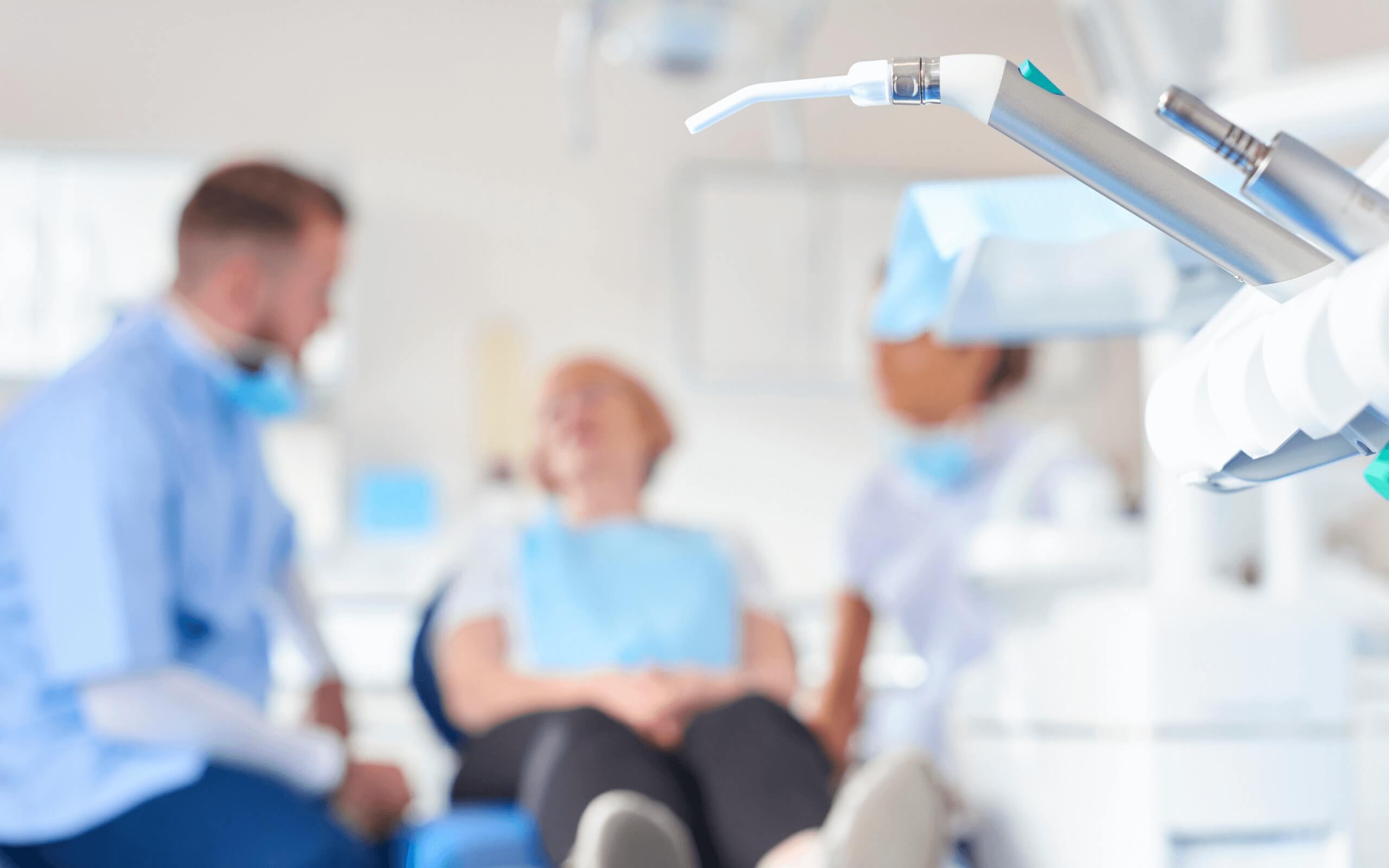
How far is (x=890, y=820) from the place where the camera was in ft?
3.38

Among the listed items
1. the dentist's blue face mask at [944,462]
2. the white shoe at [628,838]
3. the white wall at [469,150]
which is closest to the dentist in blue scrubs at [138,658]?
the white shoe at [628,838]

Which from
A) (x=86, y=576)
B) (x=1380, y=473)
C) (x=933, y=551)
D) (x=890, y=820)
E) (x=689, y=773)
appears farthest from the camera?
(x=933, y=551)

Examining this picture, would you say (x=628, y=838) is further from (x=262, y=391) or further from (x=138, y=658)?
(x=262, y=391)

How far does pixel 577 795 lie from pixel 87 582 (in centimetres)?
52

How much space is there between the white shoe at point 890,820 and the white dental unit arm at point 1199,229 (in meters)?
0.61

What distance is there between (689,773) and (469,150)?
2338 mm

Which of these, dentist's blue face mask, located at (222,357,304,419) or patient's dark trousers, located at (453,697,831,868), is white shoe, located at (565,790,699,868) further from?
dentist's blue face mask, located at (222,357,304,419)

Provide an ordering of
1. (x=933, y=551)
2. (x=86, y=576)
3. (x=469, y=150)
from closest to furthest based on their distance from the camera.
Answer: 1. (x=86, y=576)
2. (x=933, y=551)
3. (x=469, y=150)

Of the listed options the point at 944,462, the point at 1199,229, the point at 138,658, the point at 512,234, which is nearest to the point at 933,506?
the point at 944,462

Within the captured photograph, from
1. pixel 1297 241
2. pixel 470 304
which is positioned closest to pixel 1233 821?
pixel 1297 241

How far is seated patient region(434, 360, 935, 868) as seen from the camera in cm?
123

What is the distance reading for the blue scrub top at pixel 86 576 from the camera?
1.20 metres

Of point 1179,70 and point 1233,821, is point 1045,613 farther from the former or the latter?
point 1179,70

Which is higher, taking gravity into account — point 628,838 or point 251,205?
point 251,205
